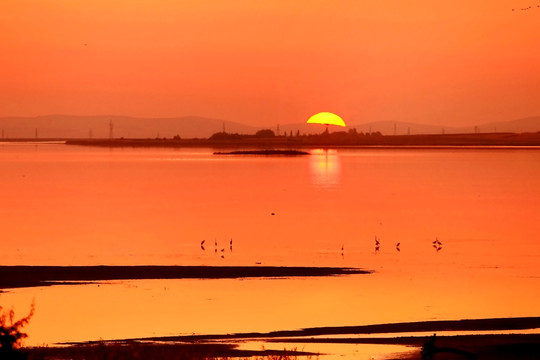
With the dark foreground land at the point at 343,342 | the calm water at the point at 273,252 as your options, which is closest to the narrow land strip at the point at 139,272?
the calm water at the point at 273,252

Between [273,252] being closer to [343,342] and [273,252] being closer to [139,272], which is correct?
[139,272]

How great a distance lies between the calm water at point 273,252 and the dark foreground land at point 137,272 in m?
1.40

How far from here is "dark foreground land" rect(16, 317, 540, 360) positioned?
19.5 meters

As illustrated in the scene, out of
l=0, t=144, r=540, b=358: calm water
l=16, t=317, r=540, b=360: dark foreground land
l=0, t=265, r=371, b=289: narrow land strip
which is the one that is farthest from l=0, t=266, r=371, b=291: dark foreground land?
l=16, t=317, r=540, b=360: dark foreground land

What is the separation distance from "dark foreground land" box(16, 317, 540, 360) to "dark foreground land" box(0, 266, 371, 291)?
33.4 ft

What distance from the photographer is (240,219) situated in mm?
62406

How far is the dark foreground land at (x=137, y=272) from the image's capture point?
3475cm

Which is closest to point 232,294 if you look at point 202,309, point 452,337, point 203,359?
point 202,309

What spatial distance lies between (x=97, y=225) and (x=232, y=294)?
28.1 metres

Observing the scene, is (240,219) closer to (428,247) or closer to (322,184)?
(428,247)

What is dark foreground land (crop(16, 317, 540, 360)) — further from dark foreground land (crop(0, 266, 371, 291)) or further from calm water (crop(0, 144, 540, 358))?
dark foreground land (crop(0, 266, 371, 291))

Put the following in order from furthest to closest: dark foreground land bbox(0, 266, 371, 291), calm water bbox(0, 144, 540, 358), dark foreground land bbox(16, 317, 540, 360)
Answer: dark foreground land bbox(0, 266, 371, 291)
calm water bbox(0, 144, 540, 358)
dark foreground land bbox(16, 317, 540, 360)

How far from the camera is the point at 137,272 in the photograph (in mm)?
36531

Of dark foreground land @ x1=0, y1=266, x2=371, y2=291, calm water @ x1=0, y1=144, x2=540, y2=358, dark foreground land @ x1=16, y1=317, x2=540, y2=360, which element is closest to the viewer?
dark foreground land @ x1=16, y1=317, x2=540, y2=360
